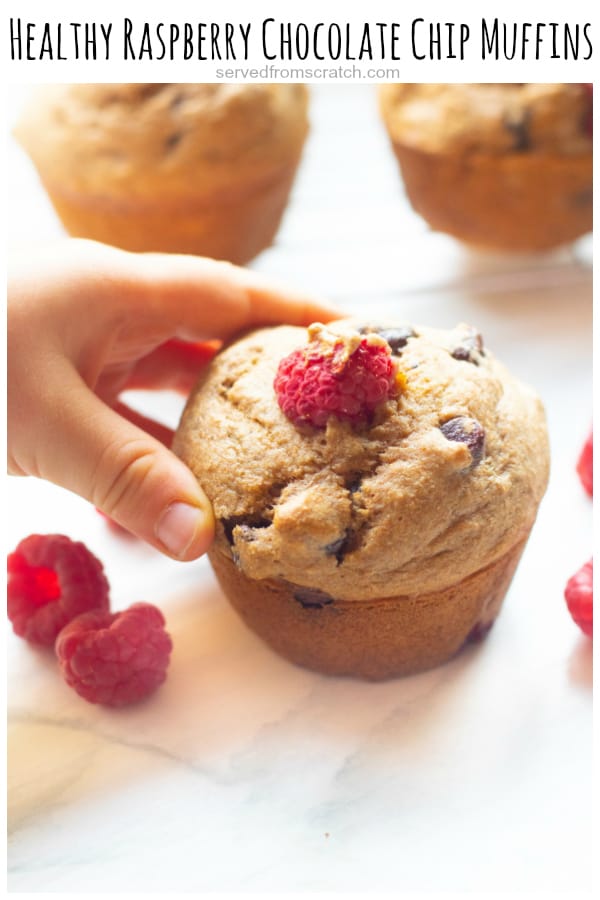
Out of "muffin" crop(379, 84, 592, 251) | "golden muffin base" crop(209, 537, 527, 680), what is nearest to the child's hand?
"golden muffin base" crop(209, 537, 527, 680)

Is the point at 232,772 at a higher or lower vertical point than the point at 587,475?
lower

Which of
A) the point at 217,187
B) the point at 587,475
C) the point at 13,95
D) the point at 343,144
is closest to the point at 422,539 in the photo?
the point at 587,475

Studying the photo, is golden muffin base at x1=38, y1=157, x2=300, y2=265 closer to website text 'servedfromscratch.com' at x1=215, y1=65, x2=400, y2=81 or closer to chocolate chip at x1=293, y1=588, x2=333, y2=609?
website text 'servedfromscratch.com' at x1=215, y1=65, x2=400, y2=81

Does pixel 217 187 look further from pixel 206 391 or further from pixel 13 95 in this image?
pixel 206 391

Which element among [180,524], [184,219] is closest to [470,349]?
[180,524]

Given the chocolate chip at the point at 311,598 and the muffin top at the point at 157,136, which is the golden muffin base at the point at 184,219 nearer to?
the muffin top at the point at 157,136
